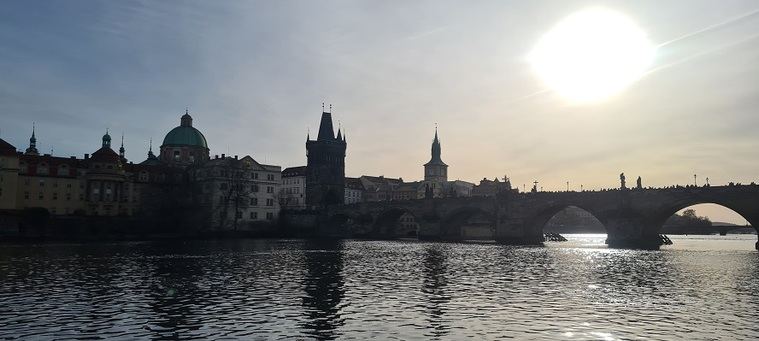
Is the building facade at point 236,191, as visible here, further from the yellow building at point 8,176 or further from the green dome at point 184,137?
the yellow building at point 8,176

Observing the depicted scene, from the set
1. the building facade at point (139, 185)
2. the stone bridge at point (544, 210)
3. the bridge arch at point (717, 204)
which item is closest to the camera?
the bridge arch at point (717, 204)

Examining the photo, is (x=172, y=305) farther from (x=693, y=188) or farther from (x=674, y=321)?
(x=693, y=188)

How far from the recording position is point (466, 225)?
161m

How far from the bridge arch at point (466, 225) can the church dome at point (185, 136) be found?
261ft

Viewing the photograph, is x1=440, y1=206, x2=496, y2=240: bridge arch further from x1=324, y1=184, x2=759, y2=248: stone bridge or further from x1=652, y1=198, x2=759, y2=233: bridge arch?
x1=652, y1=198, x2=759, y2=233: bridge arch

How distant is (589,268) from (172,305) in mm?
36962

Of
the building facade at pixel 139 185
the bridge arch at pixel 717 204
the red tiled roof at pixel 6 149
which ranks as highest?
the red tiled roof at pixel 6 149

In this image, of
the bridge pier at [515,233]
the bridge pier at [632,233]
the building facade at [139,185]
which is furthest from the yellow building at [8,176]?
the bridge pier at [632,233]

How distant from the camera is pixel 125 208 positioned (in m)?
130

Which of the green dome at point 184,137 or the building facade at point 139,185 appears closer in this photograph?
the building facade at point 139,185

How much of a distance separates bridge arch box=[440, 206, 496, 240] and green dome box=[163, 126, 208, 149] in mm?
79439

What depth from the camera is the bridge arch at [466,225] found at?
12238 centimetres

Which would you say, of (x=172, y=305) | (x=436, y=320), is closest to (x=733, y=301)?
(x=436, y=320)

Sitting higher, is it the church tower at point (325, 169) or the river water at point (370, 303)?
the church tower at point (325, 169)
